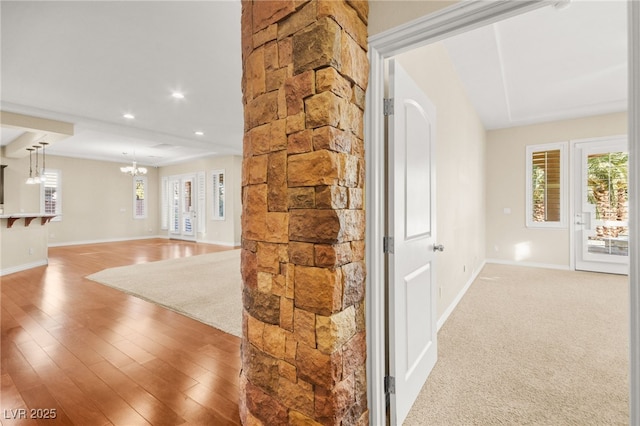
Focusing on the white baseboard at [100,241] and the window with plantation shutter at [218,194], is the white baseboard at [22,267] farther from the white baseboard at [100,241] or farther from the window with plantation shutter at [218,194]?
the window with plantation shutter at [218,194]

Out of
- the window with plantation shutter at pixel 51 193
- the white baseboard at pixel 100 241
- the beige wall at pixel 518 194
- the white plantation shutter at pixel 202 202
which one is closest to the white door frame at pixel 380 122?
the beige wall at pixel 518 194

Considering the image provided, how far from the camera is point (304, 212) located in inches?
46.4

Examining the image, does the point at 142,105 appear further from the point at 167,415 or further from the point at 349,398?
the point at 349,398

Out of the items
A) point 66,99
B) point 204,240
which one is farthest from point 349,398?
point 204,240

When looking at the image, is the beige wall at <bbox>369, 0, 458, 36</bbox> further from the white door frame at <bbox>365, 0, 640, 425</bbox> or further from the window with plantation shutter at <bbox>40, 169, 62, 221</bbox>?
the window with plantation shutter at <bbox>40, 169, 62, 221</bbox>

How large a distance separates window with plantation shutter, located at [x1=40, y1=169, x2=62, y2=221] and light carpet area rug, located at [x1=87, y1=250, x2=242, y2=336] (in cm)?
474

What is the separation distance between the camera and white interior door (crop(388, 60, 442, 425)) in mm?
1519

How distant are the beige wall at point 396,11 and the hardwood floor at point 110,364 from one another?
7.21 feet

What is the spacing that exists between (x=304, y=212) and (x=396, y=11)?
103 centimetres

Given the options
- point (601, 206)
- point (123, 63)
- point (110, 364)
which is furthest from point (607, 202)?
point (123, 63)

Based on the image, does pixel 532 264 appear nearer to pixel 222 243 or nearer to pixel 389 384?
pixel 389 384

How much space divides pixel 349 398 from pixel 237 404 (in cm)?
90

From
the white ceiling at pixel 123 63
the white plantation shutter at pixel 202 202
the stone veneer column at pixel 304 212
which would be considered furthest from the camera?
the white plantation shutter at pixel 202 202

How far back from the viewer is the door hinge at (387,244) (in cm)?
151
